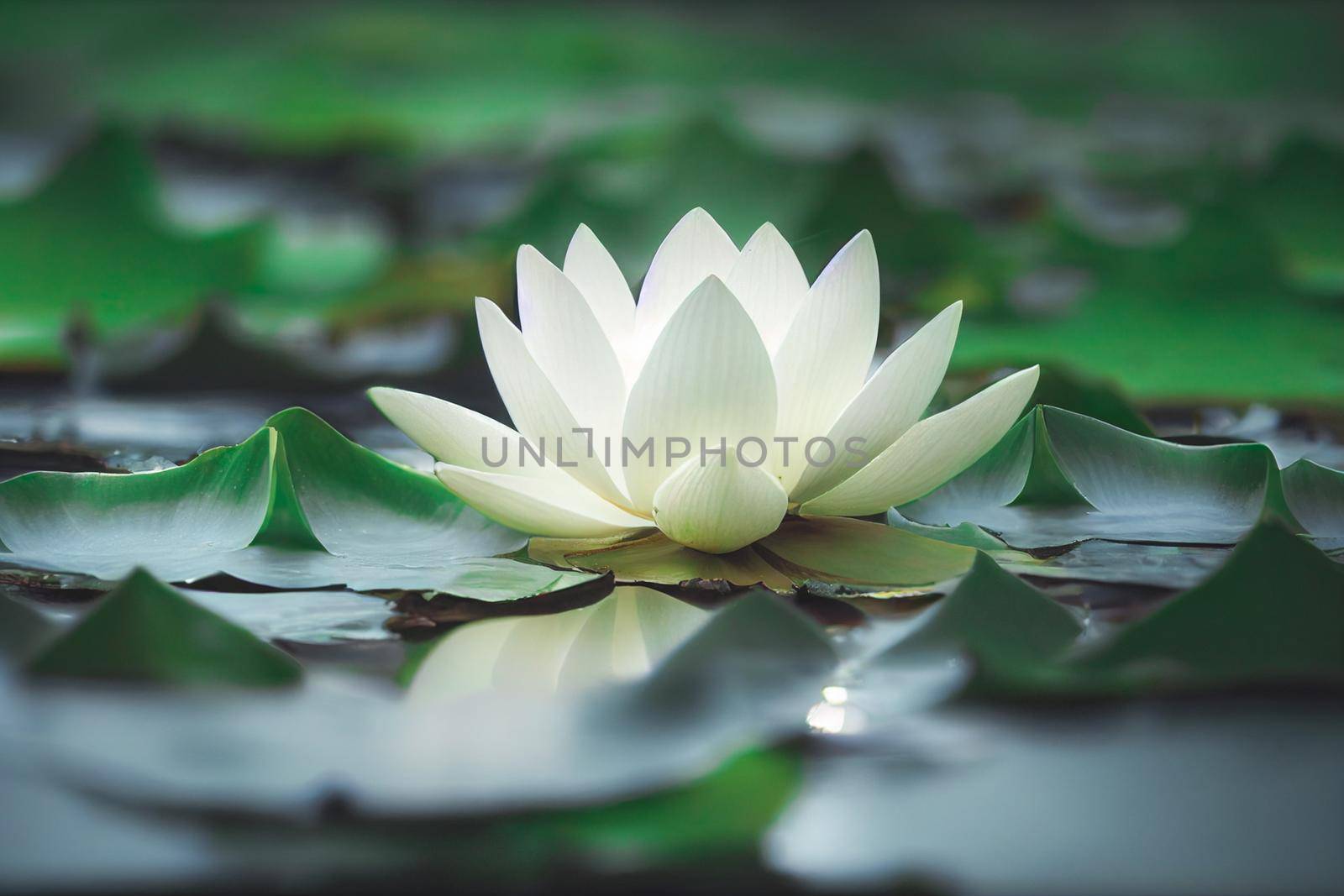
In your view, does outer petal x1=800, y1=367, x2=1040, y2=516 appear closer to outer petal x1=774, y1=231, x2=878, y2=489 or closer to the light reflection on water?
outer petal x1=774, y1=231, x2=878, y2=489

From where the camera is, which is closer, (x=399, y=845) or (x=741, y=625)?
(x=399, y=845)

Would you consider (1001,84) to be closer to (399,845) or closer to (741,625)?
(741,625)

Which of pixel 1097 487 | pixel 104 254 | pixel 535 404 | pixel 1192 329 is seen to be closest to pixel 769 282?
pixel 535 404

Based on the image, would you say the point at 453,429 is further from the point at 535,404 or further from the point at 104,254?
the point at 104,254

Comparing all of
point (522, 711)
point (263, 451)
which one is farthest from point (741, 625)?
point (263, 451)

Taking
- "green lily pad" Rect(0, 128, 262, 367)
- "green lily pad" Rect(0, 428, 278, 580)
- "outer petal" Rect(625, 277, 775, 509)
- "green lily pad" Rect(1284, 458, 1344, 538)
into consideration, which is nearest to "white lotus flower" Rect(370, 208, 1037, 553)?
"outer petal" Rect(625, 277, 775, 509)

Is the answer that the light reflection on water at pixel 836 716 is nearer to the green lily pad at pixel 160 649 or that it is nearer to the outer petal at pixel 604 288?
the green lily pad at pixel 160 649

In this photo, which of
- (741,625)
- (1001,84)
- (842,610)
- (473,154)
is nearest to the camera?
(741,625)
